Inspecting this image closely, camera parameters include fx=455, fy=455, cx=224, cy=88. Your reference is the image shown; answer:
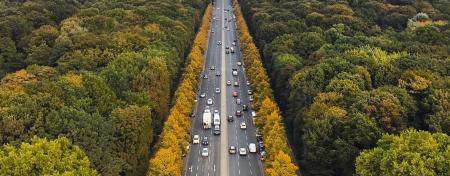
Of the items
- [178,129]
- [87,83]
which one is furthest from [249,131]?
[87,83]

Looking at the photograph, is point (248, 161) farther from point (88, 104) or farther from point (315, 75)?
point (88, 104)

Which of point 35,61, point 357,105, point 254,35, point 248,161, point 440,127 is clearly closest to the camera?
point 440,127

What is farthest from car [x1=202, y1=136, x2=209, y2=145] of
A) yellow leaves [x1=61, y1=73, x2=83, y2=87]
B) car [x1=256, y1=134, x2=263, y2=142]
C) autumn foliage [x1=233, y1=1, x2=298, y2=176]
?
yellow leaves [x1=61, y1=73, x2=83, y2=87]

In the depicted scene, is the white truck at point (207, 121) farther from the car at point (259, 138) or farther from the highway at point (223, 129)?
the car at point (259, 138)

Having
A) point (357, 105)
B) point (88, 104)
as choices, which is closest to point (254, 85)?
point (357, 105)

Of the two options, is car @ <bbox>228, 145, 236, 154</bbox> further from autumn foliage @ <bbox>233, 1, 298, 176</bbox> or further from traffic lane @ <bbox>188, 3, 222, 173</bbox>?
autumn foliage @ <bbox>233, 1, 298, 176</bbox>

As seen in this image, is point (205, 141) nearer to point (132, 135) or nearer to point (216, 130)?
point (216, 130)

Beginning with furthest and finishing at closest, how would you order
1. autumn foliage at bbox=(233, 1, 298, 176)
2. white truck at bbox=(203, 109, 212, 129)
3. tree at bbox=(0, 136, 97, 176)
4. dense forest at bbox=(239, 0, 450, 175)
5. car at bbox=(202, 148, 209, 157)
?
white truck at bbox=(203, 109, 212, 129), car at bbox=(202, 148, 209, 157), autumn foliage at bbox=(233, 1, 298, 176), dense forest at bbox=(239, 0, 450, 175), tree at bbox=(0, 136, 97, 176)

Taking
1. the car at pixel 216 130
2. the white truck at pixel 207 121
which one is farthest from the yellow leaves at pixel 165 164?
the white truck at pixel 207 121
